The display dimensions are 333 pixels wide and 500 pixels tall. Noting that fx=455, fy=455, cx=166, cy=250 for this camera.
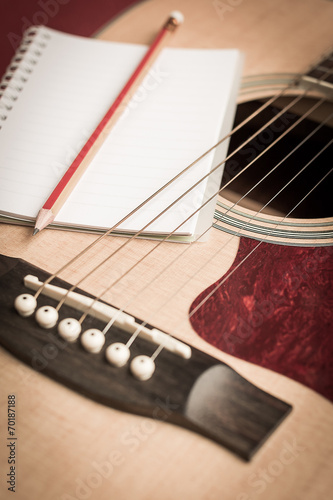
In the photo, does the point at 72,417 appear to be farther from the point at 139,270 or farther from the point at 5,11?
the point at 5,11

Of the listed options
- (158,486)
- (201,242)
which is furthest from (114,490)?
(201,242)

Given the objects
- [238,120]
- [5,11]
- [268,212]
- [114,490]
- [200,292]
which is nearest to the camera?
[114,490]

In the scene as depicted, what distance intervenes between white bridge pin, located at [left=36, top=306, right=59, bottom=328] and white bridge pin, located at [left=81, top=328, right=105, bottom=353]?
1.6 inches

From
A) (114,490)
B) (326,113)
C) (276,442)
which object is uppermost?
(326,113)

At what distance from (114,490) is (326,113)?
0.75 m

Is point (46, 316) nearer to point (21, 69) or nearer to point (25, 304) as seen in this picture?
point (25, 304)

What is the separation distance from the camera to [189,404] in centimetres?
46

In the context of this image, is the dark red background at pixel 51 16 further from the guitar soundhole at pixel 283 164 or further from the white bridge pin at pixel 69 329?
the white bridge pin at pixel 69 329

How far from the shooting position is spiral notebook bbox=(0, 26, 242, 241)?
2.14 feet

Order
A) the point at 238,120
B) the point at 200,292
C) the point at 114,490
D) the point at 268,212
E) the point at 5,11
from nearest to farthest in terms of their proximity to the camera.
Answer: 1. the point at 114,490
2. the point at 200,292
3. the point at 268,212
4. the point at 238,120
5. the point at 5,11

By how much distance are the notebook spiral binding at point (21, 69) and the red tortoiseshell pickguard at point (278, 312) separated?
49 cm

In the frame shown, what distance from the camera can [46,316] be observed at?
49 cm

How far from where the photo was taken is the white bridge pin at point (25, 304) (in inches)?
19.8

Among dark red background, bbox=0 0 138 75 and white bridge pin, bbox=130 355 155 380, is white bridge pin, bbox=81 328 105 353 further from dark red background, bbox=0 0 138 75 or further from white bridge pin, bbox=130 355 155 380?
dark red background, bbox=0 0 138 75
